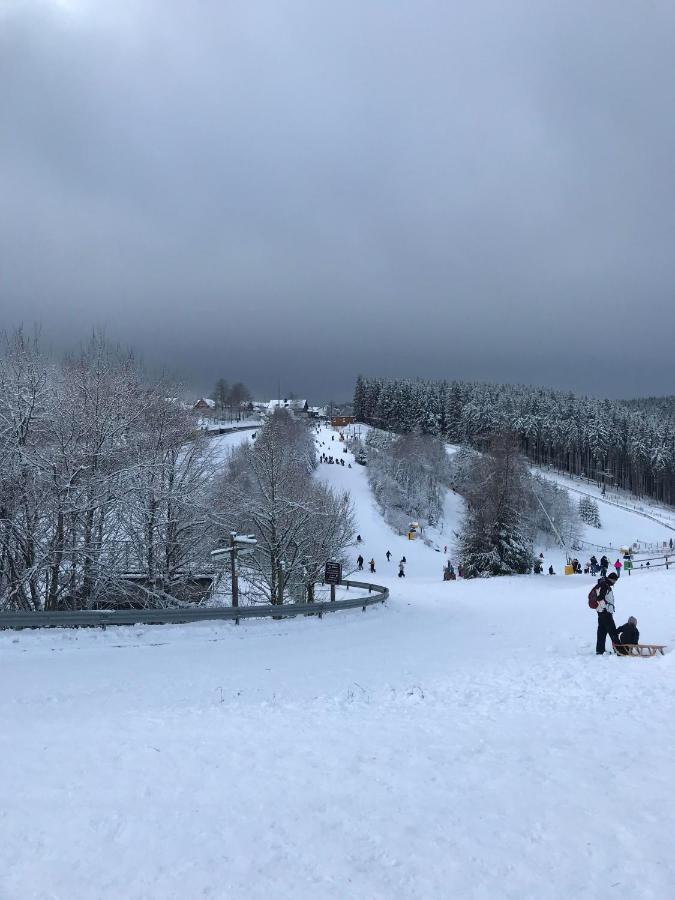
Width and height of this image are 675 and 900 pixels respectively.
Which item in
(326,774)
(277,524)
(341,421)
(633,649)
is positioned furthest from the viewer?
(341,421)

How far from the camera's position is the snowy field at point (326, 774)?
13.9ft

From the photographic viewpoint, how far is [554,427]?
116062 mm

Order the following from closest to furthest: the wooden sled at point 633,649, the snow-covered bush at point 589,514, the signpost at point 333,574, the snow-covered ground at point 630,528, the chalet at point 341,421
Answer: the wooden sled at point 633,649
the signpost at point 333,574
the snow-covered ground at point 630,528
the snow-covered bush at point 589,514
the chalet at point 341,421

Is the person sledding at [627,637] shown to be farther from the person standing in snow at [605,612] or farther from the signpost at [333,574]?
the signpost at [333,574]

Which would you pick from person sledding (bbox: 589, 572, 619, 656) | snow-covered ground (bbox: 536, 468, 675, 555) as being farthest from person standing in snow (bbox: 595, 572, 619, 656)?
snow-covered ground (bbox: 536, 468, 675, 555)

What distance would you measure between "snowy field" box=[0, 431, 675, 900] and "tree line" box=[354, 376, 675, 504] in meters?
99.6

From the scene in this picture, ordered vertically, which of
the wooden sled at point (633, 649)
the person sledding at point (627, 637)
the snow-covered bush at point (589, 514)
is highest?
the snow-covered bush at point (589, 514)

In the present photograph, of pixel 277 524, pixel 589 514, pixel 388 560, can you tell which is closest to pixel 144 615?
pixel 277 524

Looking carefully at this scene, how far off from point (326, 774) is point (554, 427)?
11945cm

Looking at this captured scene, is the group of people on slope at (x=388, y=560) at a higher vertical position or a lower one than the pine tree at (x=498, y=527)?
lower

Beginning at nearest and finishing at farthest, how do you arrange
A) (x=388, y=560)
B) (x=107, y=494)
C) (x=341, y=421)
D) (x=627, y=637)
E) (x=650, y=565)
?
(x=627, y=637), (x=107, y=494), (x=650, y=565), (x=388, y=560), (x=341, y=421)

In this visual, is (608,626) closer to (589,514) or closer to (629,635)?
(629,635)

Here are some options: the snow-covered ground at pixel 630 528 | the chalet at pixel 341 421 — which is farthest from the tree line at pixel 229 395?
the snow-covered ground at pixel 630 528

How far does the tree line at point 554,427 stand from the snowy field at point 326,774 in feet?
327
